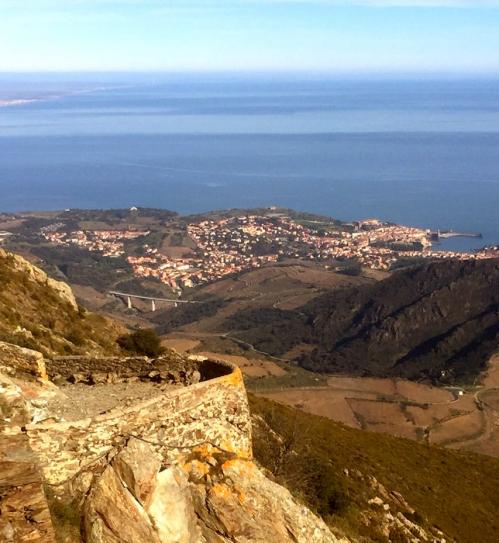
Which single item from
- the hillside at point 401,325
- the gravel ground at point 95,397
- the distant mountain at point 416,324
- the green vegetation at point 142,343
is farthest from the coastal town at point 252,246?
the gravel ground at point 95,397

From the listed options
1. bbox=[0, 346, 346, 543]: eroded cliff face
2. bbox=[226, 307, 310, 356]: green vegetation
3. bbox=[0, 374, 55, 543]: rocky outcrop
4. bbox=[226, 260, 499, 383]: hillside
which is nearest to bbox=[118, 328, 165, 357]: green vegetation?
bbox=[0, 346, 346, 543]: eroded cliff face

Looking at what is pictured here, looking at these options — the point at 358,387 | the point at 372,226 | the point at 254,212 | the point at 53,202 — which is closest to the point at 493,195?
the point at 372,226

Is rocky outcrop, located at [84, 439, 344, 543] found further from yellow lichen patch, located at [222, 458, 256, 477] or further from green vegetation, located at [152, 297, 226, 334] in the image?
green vegetation, located at [152, 297, 226, 334]

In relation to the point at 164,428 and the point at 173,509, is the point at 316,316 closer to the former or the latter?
the point at 164,428

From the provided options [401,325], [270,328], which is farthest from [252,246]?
[401,325]

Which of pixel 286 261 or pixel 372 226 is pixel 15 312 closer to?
pixel 286 261

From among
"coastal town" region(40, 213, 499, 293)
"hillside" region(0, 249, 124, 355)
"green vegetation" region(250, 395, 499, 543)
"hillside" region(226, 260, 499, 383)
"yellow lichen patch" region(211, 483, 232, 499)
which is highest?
"yellow lichen patch" region(211, 483, 232, 499)

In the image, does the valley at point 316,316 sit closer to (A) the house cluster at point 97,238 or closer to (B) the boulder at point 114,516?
(A) the house cluster at point 97,238
